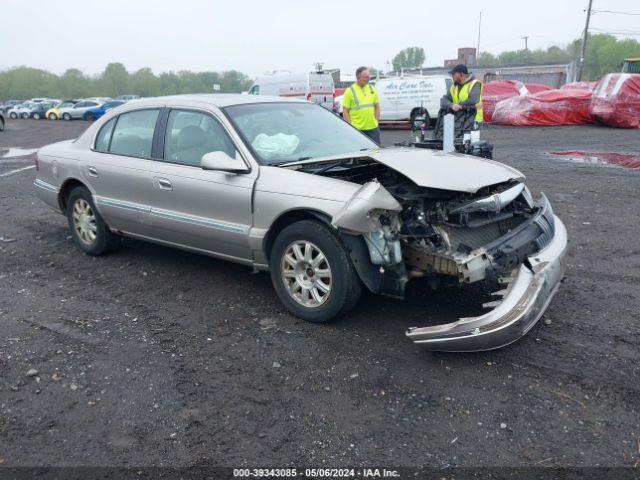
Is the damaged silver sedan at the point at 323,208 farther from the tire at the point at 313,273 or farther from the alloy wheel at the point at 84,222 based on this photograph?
the alloy wheel at the point at 84,222

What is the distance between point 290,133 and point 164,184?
45.9 inches

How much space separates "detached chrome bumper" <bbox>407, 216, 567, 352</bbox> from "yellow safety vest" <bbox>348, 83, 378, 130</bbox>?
503 centimetres

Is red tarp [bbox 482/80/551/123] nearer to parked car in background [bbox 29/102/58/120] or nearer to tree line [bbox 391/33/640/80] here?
parked car in background [bbox 29/102/58/120]

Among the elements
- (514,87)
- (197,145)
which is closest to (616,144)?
(514,87)

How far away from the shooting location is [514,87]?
2364 centimetres

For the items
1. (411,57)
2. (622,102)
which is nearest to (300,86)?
(622,102)

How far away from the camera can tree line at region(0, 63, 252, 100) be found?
10019 centimetres

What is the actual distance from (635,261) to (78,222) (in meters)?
5.55

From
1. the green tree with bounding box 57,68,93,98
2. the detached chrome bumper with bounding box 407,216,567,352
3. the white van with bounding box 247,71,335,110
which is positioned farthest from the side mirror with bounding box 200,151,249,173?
the green tree with bounding box 57,68,93,98

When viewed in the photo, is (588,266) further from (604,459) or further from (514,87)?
(514,87)

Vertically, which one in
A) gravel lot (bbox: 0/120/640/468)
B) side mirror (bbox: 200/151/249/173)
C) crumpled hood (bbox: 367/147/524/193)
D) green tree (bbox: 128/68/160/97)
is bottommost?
green tree (bbox: 128/68/160/97)

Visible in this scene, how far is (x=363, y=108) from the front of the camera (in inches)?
321

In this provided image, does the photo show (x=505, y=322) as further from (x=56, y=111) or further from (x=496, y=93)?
(x=56, y=111)

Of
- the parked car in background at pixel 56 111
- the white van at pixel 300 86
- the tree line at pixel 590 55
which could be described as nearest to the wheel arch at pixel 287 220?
the white van at pixel 300 86
